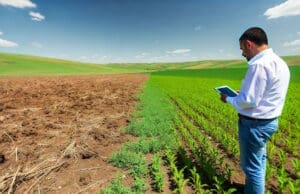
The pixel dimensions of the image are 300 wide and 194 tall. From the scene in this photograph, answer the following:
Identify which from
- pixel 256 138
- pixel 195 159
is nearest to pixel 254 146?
pixel 256 138

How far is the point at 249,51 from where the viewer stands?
3.48 metres

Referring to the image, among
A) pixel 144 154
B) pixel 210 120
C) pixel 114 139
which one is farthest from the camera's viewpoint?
pixel 210 120

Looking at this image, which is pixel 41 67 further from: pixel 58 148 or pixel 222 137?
pixel 222 137

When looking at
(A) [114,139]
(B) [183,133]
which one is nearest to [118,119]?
(A) [114,139]

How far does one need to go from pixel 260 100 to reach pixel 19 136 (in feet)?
24.4

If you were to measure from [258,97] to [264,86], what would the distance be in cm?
16

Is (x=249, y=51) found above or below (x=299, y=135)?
above

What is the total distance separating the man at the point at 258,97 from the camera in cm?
330

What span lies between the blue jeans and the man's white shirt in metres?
0.15

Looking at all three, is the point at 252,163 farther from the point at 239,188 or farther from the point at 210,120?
the point at 210,120

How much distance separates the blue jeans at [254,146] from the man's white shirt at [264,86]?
15cm

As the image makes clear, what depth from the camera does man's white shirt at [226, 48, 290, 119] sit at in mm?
3275

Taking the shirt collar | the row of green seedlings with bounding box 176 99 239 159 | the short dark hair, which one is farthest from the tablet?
the row of green seedlings with bounding box 176 99 239 159

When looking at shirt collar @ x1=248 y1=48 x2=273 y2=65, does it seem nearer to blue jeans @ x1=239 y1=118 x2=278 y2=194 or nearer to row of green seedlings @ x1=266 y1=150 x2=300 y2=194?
blue jeans @ x1=239 y1=118 x2=278 y2=194
